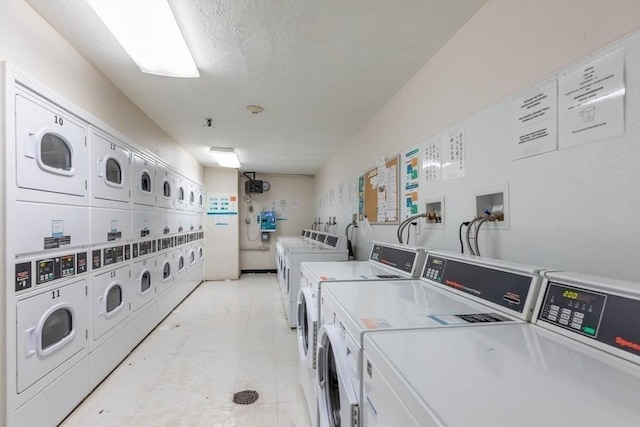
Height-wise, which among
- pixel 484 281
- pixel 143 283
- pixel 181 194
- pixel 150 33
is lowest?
pixel 143 283

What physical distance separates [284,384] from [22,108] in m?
2.34

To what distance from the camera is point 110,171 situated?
2.37 m

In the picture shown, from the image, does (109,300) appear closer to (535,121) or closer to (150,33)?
(150,33)

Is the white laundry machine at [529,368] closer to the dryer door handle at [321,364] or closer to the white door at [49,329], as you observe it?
the dryer door handle at [321,364]

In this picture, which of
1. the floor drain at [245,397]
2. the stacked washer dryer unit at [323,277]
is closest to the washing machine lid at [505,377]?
the stacked washer dryer unit at [323,277]

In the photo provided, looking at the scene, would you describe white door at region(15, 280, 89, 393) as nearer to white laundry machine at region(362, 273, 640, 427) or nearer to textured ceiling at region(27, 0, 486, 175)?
textured ceiling at region(27, 0, 486, 175)

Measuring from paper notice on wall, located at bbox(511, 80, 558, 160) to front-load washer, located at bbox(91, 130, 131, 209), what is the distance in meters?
2.63

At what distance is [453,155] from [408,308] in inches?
42.2

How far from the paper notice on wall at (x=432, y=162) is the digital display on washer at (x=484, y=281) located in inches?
25.6

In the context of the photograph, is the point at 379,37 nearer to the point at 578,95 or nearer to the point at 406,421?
the point at 578,95

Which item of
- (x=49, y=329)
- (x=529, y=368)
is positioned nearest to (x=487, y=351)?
(x=529, y=368)

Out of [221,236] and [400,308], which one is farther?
[221,236]

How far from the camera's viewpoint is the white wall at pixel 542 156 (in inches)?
37.8

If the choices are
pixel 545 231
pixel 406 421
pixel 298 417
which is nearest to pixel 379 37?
pixel 545 231
